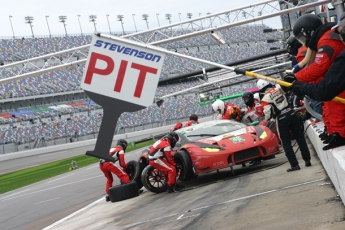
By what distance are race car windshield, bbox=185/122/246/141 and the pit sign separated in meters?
7.37

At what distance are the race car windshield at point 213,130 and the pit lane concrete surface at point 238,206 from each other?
94 centimetres

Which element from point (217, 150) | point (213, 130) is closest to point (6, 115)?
point (213, 130)

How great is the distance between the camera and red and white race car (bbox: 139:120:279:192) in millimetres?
11453

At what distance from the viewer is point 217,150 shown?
11.6 m

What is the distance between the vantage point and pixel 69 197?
15.1 meters

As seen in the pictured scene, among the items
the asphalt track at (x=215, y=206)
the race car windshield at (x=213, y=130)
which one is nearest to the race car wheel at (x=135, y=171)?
the asphalt track at (x=215, y=206)

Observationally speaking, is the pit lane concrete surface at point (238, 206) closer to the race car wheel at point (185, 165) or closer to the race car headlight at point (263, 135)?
the race car wheel at point (185, 165)

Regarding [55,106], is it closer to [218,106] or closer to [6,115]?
[6,115]

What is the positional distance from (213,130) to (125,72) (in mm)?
7806

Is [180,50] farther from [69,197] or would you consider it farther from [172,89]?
[69,197]

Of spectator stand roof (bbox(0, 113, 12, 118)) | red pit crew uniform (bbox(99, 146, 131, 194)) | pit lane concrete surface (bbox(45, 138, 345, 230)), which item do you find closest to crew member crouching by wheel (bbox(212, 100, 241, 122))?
pit lane concrete surface (bbox(45, 138, 345, 230))

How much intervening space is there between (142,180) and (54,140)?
125 feet

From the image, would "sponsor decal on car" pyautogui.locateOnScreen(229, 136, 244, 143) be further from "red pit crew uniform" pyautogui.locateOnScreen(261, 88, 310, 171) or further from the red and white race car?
"red pit crew uniform" pyautogui.locateOnScreen(261, 88, 310, 171)

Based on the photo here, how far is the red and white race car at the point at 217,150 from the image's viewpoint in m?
11.5
